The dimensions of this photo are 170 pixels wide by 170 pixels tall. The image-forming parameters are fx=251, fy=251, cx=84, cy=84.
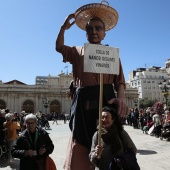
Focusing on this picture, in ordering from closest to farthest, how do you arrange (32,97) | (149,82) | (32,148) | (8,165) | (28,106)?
(32,148)
(8,165)
(28,106)
(32,97)
(149,82)

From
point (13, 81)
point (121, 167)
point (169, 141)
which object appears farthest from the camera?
point (13, 81)

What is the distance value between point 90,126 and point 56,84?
2505 inches

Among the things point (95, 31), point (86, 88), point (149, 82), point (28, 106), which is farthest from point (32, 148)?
point (149, 82)

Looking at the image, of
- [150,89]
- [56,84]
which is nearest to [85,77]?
[56,84]

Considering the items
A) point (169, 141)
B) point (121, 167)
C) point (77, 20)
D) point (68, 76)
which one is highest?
point (68, 76)

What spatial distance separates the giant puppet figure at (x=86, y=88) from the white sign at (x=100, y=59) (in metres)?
0.28

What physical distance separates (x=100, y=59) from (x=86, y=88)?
0.39 m

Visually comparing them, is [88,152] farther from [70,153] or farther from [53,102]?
[53,102]

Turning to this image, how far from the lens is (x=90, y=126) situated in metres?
2.50

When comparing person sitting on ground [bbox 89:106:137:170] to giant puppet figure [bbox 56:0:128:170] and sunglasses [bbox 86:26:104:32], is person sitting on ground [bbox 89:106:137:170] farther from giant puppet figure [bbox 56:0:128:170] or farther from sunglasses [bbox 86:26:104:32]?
sunglasses [bbox 86:26:104:32]

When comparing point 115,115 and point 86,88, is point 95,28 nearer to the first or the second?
point 86,88

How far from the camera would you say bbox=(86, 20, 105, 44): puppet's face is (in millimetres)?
2564

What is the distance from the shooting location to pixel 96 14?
102 inches

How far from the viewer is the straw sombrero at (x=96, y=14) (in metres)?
2.49
